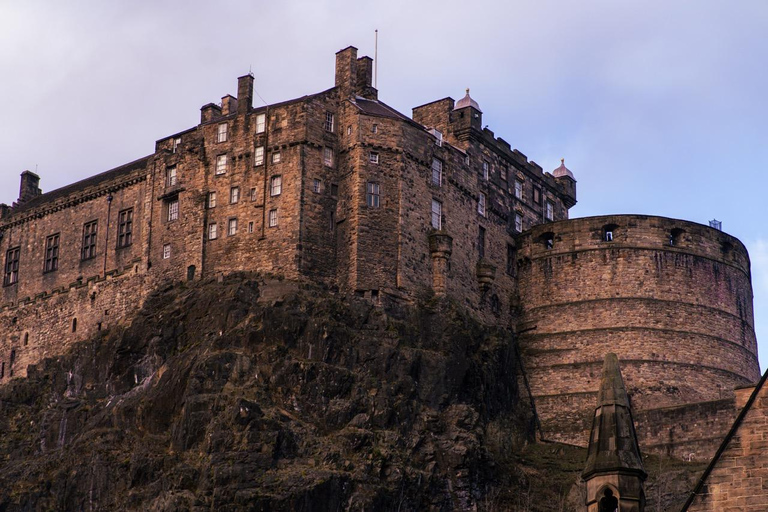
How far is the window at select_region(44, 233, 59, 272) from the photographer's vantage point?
77.1 m

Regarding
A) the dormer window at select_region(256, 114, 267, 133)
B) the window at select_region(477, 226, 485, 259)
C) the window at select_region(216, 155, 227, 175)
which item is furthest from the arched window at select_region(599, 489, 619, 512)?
the window at select_region(477, 226, 485, 259)

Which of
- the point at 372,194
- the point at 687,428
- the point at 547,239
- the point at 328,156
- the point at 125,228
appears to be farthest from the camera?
the point at 547,239

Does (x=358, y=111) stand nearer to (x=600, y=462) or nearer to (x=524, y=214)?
(x=524, y=214)

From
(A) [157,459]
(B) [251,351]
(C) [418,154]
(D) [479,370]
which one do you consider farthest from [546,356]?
(A) [157,459]

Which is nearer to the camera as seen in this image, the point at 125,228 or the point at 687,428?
the point at 687,428

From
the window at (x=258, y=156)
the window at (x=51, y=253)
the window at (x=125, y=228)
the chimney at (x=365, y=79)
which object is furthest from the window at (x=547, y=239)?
the window at (x=51, y=253)

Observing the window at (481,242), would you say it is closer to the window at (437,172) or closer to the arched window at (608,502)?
the window at (437,172)

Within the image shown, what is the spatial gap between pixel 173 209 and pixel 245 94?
696 centimetres

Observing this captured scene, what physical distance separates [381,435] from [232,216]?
15039 mm

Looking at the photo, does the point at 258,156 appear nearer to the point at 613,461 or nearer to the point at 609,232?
the point at 609,232

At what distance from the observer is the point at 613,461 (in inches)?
1067

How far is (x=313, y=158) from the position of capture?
67.9 metres

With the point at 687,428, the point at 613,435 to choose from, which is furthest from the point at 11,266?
the point at 613,435

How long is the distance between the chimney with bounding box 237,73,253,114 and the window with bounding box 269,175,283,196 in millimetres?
4683
